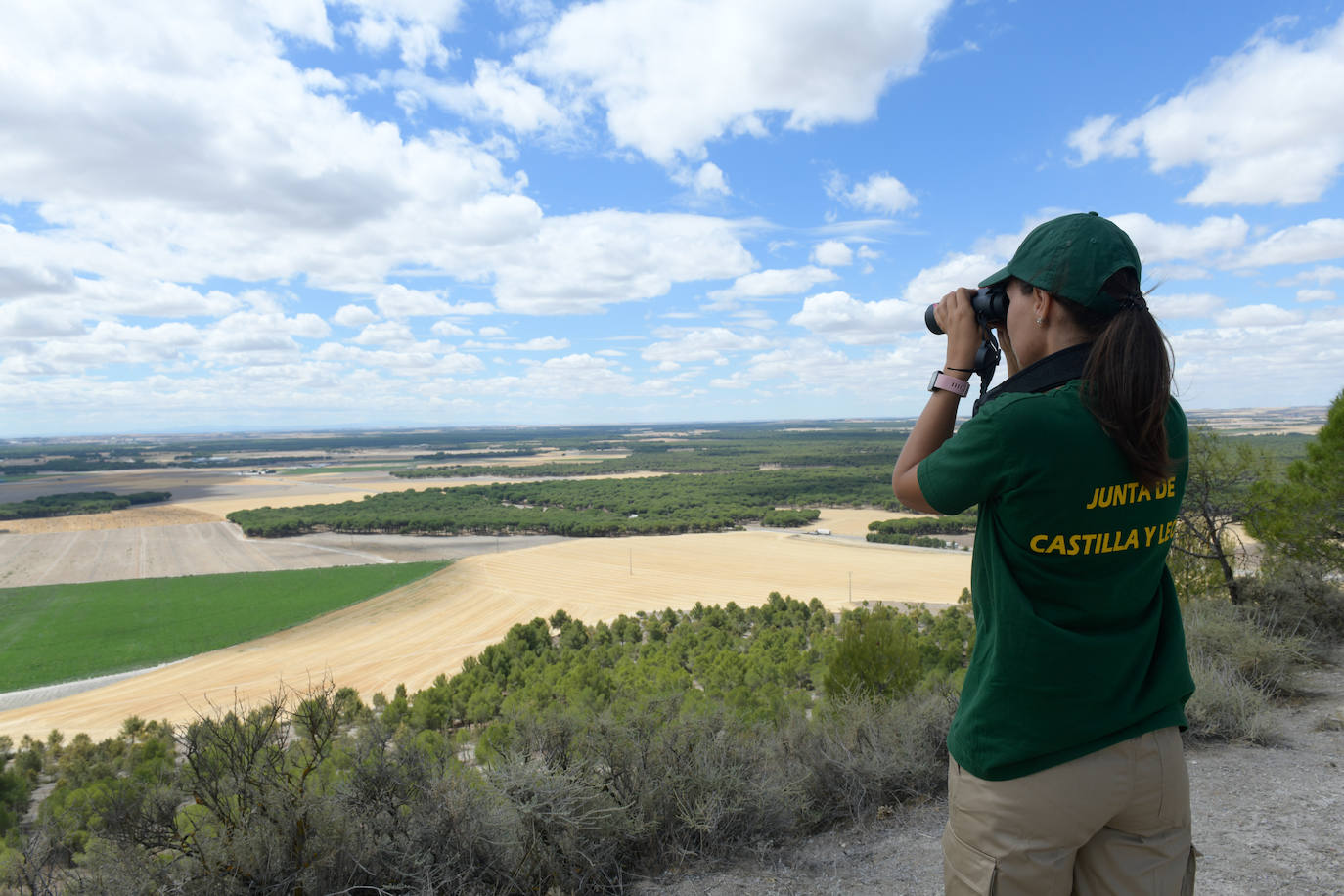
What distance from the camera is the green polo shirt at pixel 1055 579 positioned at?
1.37 metres

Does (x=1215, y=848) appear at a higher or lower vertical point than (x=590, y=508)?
higher

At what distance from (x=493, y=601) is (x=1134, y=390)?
3077cm

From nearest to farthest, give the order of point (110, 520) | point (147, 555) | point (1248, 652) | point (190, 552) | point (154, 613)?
point (1248, 652) < point (154, 613) < point (147, 555) < point (190, 552) < point (110, 520)

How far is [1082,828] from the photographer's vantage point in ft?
4.68

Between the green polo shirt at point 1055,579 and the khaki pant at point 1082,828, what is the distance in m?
0.04

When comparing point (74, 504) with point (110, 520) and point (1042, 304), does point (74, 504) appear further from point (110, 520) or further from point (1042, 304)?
point (1042, 304)

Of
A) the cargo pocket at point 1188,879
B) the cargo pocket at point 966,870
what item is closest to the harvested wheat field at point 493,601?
the cargo pocket at point 966,870

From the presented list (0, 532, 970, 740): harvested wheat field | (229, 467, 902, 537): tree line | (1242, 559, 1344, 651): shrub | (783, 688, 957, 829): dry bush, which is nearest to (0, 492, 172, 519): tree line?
(229, 467, 902, 537): tree line

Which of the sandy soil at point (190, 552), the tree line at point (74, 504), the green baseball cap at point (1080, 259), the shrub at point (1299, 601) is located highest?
the green baseball cap at point (1080, 259)

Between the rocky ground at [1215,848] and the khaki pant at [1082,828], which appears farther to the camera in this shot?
the rocky ground at [1215,848]

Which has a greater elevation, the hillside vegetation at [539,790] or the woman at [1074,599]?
the woman at [1074,599]

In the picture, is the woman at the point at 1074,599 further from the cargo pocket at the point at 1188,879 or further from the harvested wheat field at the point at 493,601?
the harvested wheat field at the point at 493,601

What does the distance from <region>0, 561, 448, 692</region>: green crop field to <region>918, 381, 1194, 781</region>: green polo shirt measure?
28.1 meters

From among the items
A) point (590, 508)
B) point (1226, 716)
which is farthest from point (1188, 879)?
point (590, 508)
